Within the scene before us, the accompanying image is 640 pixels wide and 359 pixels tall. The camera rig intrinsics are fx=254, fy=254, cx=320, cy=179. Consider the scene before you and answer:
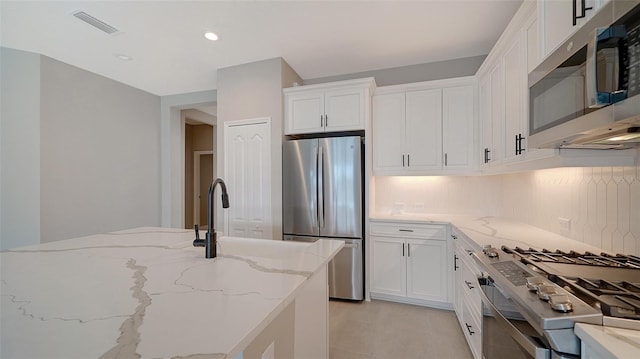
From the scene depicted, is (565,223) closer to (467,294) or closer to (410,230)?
(467,294)

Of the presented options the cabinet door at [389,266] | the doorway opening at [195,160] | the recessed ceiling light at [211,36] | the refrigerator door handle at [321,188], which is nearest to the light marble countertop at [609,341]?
the cabinet door at [389,266]

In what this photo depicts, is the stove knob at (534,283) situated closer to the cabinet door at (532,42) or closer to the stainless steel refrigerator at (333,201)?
the cabinet door at (532,42)

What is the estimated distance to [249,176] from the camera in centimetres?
325

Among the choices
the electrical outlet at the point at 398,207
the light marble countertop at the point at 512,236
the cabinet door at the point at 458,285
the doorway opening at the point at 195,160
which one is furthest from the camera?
the doorway opening at the point at 195,160

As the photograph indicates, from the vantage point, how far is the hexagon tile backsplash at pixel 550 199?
137cm

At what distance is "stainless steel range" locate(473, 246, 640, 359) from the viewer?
79 centimetres

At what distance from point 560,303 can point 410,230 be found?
1.91 metres

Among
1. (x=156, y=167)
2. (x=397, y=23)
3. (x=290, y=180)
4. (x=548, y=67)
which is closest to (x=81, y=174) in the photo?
(x=156, y=167)

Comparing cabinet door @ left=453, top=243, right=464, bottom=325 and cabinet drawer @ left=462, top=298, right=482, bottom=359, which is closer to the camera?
cabinet drawer @ left=462, top=298, right=482, bottom=359

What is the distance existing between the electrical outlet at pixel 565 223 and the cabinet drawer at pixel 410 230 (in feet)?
2.95

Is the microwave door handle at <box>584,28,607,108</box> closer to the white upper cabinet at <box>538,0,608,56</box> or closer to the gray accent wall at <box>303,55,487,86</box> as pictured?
the white upper cabinet at <box>538,0,608,56</box>

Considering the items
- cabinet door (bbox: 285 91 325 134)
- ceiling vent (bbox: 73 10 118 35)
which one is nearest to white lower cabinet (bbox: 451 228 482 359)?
cabinet door (bbox: 285 91 325 134)

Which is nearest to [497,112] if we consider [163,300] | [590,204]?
[590,204]

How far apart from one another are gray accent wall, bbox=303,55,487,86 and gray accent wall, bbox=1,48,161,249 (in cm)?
348
